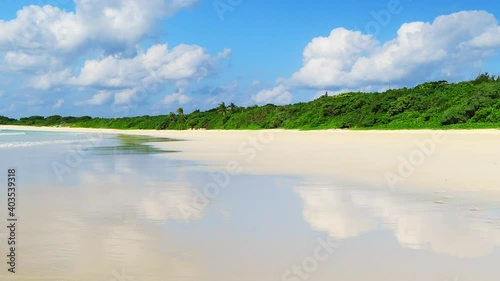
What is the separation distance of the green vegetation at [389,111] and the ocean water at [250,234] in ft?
105

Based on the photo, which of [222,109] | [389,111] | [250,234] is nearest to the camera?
[250,234]

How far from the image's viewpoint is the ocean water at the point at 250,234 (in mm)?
4875

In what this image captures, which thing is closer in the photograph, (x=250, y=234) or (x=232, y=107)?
(x=250, y=234)

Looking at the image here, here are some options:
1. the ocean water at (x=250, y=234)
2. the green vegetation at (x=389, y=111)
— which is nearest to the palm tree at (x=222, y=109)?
the green vegetation at (x=389, y=111)

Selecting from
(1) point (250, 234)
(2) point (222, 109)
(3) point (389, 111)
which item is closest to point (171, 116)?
(2) point (222, 109)

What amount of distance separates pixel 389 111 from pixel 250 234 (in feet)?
156

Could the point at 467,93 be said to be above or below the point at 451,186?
above

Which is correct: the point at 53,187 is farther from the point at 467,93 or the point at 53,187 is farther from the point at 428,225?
the point at 467,93

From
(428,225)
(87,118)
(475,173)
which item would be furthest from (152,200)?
(87,118)

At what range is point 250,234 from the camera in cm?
643

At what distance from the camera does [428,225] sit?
6.78 m

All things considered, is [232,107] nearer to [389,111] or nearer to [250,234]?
[389,111]

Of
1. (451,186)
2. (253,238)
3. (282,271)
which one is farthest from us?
(451,186)

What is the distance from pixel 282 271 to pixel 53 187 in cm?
775
